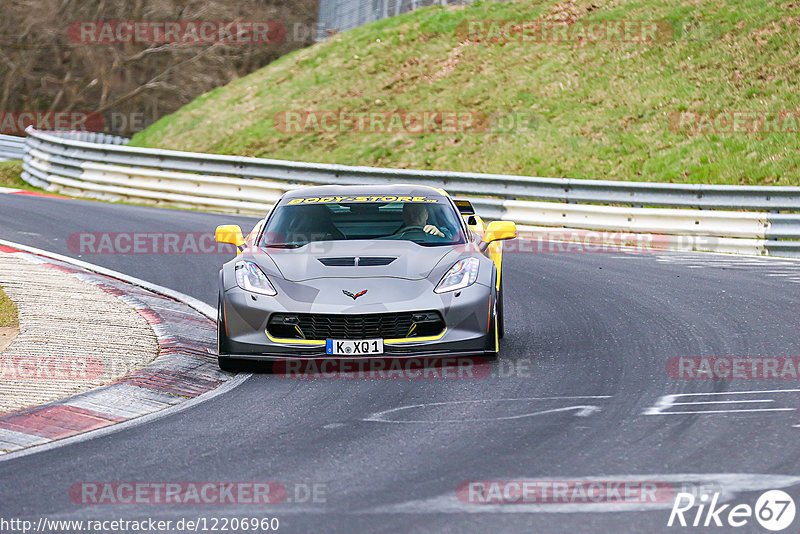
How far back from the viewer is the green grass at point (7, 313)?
32.5ft

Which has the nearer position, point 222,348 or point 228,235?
point 222,348

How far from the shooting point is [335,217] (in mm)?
9953

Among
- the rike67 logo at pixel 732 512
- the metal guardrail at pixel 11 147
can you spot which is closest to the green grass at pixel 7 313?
the rike67 logo at pixel 732 512

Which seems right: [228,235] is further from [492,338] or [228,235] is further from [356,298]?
[492,338]

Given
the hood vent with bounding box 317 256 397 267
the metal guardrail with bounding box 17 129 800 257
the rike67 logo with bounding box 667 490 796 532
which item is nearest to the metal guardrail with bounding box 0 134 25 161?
the metal guardrail with bounding box 17 129 800 257

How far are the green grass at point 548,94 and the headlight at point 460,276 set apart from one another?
40.9 ft

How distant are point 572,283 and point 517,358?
4332mm

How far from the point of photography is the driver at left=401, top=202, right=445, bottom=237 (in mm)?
9328

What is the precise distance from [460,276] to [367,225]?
1.65m

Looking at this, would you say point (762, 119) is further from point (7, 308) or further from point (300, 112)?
point (7, 308)

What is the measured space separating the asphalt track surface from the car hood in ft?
2.72

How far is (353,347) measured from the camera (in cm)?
806

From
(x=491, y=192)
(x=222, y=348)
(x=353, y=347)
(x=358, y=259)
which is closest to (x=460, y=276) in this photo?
(x=358, y=259)

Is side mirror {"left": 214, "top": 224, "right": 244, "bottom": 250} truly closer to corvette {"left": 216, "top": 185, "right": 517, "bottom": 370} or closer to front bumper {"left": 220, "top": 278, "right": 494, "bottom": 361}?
corvette {"left": 216, "top": 185, "right": 517, "bottom": 370}
